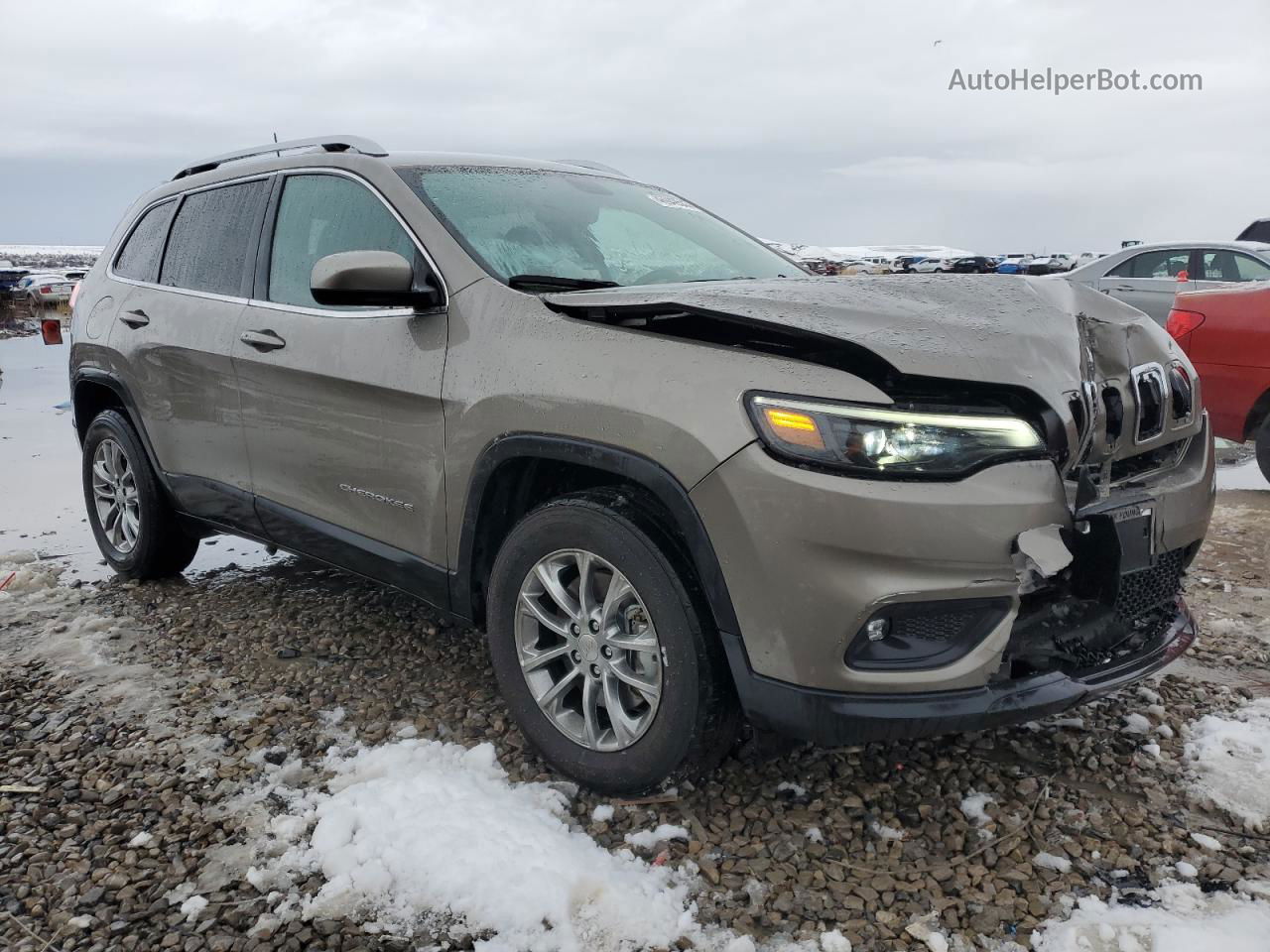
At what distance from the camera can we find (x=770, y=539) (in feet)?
6.79

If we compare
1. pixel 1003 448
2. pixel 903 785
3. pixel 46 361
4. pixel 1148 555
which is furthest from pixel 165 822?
pixel 46 361

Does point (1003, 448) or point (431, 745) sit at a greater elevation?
point (1003, 448)

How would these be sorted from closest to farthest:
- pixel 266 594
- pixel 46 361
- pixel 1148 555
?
pixel 1148 555, pixel 266 594, pixel 46 361

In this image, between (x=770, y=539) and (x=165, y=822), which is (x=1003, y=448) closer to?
(x=770, y=539)

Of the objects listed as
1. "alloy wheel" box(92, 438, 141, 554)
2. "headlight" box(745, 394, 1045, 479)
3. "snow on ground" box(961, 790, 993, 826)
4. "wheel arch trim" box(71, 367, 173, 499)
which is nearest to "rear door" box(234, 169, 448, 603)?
"wheel arch trim" box(71, 367, 173, 499)

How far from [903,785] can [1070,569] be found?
0.78 metres

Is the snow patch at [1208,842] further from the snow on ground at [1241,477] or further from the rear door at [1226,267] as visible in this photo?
the rear door at [1226,267]

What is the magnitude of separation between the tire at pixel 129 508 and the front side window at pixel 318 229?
1310 mm

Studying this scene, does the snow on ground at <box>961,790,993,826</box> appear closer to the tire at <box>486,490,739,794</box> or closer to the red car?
the tire at <box>486,490,739,794</box>

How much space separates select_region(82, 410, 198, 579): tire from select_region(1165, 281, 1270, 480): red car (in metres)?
5.46

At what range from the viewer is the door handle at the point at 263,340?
3.33 meters

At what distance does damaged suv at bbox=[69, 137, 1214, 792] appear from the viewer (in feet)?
6.75

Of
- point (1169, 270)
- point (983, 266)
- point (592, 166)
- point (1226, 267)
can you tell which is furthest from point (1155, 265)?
point (983, 266)

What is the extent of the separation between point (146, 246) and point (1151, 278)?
9.47 m
